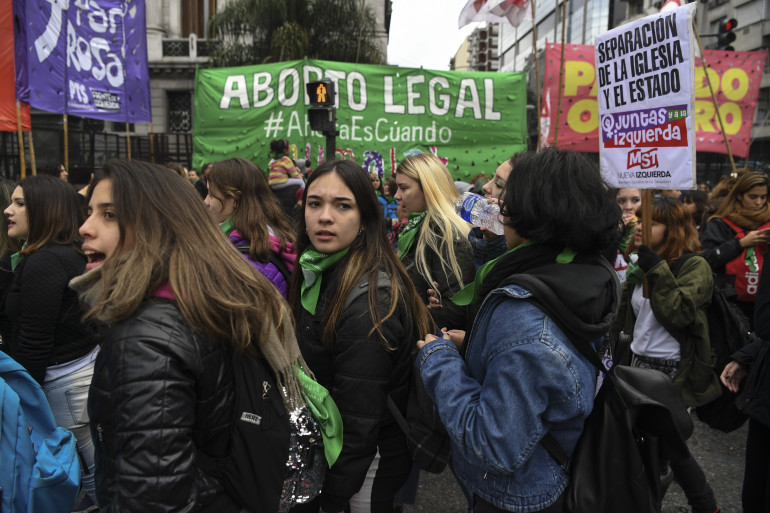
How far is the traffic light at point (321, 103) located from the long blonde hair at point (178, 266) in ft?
20.6

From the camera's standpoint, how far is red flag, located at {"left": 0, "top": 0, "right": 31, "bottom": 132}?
593 centimetres

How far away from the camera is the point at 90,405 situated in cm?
133

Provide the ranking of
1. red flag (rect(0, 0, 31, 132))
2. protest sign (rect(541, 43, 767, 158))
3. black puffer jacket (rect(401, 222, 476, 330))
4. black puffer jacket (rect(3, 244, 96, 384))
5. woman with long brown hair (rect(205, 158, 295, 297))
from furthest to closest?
protest sign (rect(541, 43, 767, 158)), red flag (rect(0, 0, 31, 132)), woman with long brown hair (rect(205, 158, 295, 297)), black puffer jacket (rect(401, 222, 476, 330)), black puffer jacket (rect(3, 244, 96, 384))

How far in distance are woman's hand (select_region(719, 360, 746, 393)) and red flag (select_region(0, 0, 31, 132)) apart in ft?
22.8

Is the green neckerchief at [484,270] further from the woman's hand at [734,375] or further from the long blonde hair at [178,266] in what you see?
the woman's hand at [734,375]

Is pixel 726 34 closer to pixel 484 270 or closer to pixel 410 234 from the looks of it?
pixel 410 234

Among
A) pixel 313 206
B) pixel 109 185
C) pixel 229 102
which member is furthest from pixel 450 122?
pixel 109 185

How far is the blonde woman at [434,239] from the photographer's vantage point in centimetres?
291

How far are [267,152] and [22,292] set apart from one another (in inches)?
287

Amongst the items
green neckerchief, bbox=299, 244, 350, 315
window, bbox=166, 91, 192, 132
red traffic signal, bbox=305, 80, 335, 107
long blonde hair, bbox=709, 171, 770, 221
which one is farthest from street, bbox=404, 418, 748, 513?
window, bbox=166, 91, 192, 132

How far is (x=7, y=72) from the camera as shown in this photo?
19.5 ft

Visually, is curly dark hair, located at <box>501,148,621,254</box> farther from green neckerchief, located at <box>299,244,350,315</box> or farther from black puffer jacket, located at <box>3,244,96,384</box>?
black puffer jacket, located at <box>3,244,96,384</box>

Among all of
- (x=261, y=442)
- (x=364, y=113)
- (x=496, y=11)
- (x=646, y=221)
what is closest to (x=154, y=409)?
(x=261, y=442)

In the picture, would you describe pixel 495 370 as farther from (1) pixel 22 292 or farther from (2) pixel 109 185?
(1) pixel 22 292
